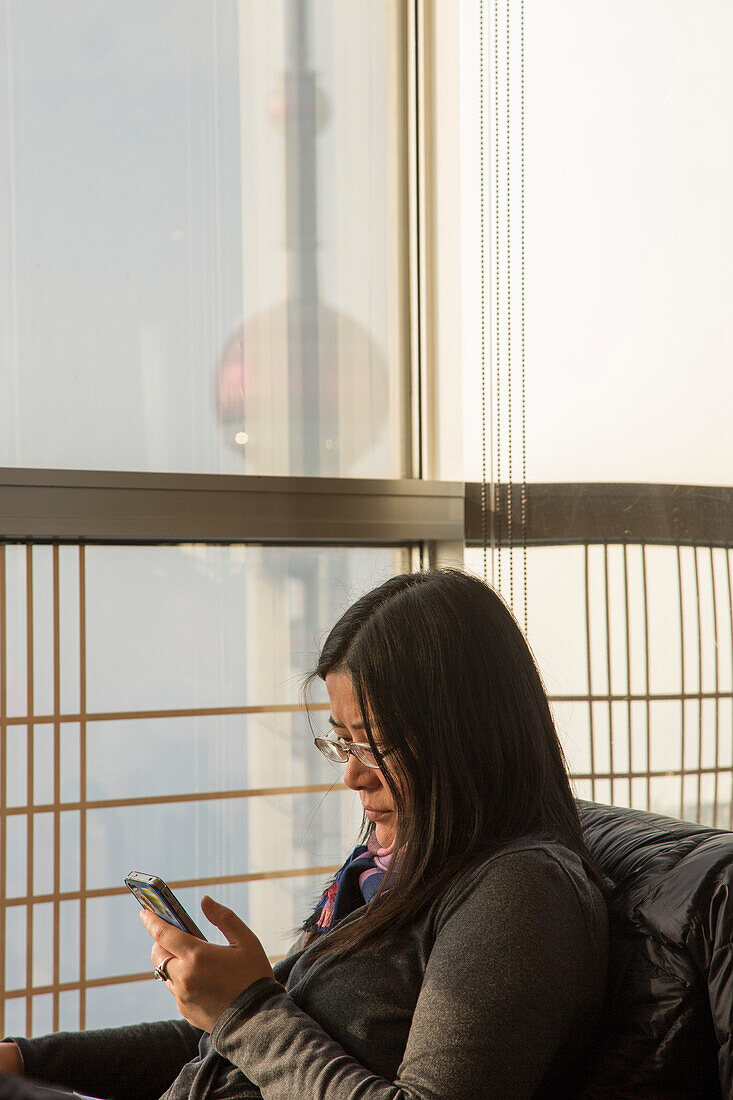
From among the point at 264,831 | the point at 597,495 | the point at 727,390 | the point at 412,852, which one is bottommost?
the point at 264,831

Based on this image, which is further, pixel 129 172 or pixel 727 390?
pixel 129 172

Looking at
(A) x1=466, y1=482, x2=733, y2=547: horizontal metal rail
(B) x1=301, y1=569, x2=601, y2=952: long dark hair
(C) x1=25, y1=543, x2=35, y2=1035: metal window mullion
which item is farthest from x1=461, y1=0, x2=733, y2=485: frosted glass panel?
(C) x1=25, y1=543, x2=35, y2=1035: metal window mullion

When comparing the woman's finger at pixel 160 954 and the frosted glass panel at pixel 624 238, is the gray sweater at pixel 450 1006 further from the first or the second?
the frosted glass panel at pixel 624 238

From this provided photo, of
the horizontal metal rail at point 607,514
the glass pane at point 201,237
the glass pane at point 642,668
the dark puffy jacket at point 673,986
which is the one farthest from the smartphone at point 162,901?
the glass pane at point 201,237

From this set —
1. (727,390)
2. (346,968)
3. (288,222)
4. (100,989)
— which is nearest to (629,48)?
(727,390)

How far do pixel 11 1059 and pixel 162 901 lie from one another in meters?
0.37

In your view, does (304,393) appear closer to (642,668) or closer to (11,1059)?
(642,668)

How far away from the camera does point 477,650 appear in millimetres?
1113

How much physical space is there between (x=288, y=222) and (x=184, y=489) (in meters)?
0.72

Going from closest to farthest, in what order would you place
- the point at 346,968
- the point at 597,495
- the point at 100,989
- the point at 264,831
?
the point at 346,968 < the point at 597,495 < the point at 100,989 < the point at 264,831

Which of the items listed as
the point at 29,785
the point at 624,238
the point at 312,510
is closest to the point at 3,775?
the point at 29,785

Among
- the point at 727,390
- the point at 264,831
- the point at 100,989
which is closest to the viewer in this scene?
the point at 727,390

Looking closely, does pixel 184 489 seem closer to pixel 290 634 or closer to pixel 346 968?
pixel 290 634

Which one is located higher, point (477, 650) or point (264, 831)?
point (477, 650)
